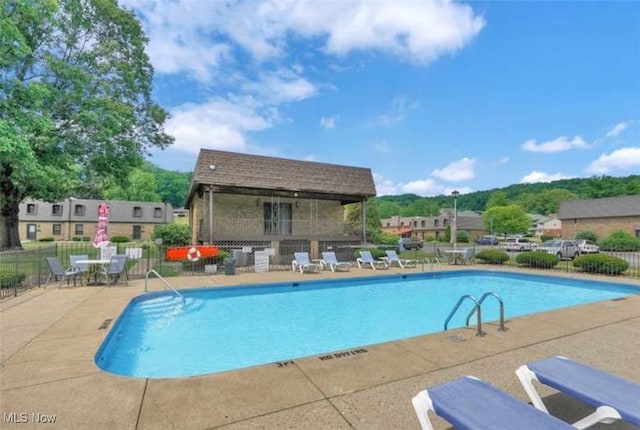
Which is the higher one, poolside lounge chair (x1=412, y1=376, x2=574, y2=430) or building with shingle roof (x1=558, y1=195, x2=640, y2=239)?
building with shingle roof (x1=558, y1=195, x2=640, y2=239)

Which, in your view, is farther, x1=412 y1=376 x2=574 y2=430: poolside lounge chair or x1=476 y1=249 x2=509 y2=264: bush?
x1=476 y1=249 x2=509 y2=264: bush

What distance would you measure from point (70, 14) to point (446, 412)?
2305 cm

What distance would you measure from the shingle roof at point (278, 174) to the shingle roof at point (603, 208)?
37.2 m

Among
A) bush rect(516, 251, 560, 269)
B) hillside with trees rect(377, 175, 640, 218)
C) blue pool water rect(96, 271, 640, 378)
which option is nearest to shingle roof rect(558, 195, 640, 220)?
hillside with trees rect(377, 175, 640, 218)

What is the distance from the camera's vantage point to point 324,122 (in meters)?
21.8

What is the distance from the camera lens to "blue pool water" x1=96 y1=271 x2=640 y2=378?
232 inches

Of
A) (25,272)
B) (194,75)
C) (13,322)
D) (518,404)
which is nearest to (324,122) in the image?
(194,75)

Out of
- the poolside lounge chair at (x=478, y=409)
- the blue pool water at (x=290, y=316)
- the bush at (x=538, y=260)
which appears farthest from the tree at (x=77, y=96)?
the bush at (x=538, y=260)

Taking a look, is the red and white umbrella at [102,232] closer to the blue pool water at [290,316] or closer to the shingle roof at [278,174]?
Result: the shingle roof at [278,174]

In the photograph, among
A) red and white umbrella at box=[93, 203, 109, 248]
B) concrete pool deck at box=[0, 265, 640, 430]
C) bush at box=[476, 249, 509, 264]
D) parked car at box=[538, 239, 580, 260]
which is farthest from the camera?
parked car at box=[538, 239, 580, 260]

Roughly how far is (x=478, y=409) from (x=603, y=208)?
5169cm

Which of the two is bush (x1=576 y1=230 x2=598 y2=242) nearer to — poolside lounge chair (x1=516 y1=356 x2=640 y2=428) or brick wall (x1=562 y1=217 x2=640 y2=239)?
brick wall (x1=562 y1=217 x2=640 y2=239)

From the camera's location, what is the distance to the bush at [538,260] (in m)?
15.0

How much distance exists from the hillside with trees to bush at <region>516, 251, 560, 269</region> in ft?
177
